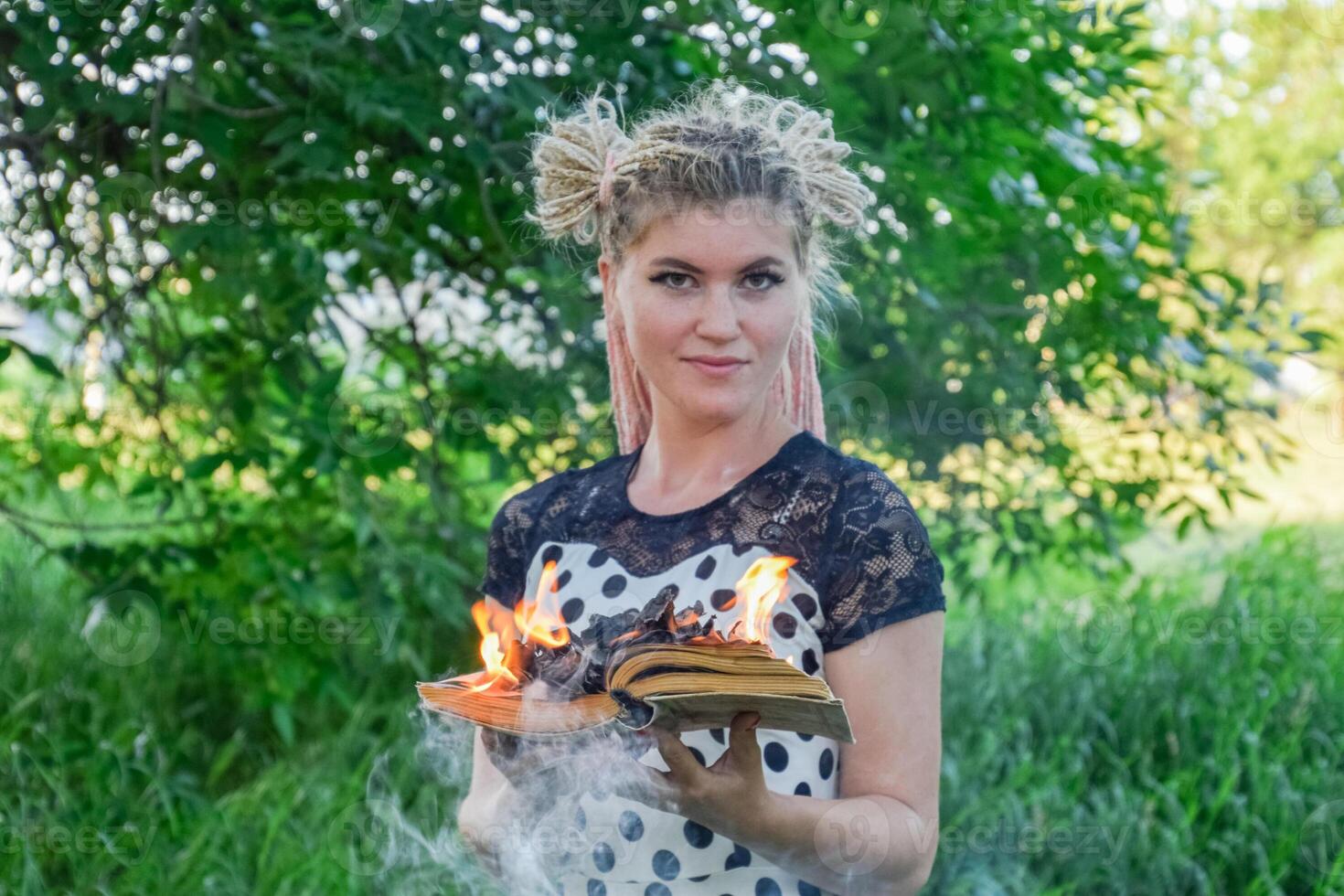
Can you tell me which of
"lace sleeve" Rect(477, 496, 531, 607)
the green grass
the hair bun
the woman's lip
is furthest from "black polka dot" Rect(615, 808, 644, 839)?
the green grass

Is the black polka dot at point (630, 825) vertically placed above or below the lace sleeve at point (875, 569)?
below

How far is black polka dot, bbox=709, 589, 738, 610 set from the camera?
1.57 m

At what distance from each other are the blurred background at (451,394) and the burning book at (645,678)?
1516mm

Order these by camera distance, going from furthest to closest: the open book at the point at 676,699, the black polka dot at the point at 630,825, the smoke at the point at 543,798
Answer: the black polka dot at the point at 630,825 < the smoke at the point at 543,798 < the open book at the point at 676,699

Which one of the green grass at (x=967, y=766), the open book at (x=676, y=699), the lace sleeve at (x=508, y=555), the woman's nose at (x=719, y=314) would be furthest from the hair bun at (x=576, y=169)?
the green grass at (x=967, y=766)

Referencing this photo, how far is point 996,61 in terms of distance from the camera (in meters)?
2.95

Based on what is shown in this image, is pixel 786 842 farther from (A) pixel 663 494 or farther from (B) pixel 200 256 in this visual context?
(B) pixel 200 256

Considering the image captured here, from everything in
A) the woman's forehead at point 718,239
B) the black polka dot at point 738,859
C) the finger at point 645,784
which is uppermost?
the woman's forehead at point 718,239

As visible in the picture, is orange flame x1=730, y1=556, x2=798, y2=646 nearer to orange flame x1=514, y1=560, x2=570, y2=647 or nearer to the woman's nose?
orange flame x1=514, y1=560, x2=570, y2=647

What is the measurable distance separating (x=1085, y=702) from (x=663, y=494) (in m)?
2.65

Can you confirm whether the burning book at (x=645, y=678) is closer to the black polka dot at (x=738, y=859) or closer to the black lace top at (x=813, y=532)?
the black lace top at (x=813, y=532)

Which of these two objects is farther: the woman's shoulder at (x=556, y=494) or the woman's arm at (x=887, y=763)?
the woman's shoulder at (x=556, y=494)

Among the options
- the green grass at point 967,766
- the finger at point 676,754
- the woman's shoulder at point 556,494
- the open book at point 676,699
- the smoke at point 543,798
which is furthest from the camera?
the green grass at point 967,766

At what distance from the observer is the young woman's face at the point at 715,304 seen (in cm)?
161
